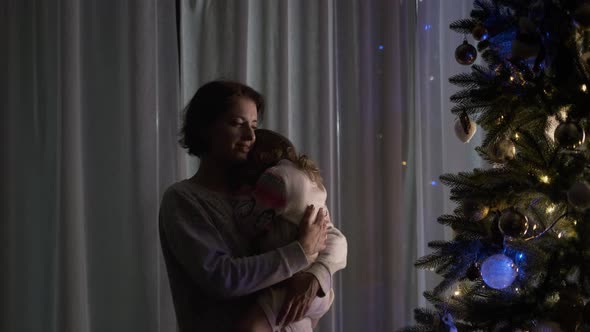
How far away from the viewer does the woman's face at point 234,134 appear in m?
1.75

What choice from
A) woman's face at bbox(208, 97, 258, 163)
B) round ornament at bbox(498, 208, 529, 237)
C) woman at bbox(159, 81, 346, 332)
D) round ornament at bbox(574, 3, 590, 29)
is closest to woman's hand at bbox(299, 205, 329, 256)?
woman at bbox(159, 81, 346, 332)

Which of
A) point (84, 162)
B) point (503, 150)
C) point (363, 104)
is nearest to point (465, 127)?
point (503, 150)

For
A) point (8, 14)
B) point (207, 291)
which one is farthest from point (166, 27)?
point (207, 291)

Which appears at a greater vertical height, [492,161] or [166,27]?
[166,27]

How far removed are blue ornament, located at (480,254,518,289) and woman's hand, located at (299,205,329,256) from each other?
17.7 inches

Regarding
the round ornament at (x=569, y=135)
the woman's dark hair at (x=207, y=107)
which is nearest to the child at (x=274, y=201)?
the woman's dark hair at (x=207, y=107)

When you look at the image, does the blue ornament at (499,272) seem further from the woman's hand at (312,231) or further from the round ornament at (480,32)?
the round ornament at (480,32)

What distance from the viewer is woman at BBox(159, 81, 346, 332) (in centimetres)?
158

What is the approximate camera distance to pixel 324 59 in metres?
2.52

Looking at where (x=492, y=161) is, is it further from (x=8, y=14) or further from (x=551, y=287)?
(x=8, y=14)

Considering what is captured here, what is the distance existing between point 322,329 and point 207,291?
3.29ft

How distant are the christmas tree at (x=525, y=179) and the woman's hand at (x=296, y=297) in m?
0.36

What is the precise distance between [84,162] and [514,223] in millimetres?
1428

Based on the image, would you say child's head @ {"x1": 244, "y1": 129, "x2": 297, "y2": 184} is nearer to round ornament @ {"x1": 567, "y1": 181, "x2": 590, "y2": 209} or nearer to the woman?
the woman
